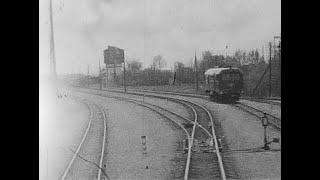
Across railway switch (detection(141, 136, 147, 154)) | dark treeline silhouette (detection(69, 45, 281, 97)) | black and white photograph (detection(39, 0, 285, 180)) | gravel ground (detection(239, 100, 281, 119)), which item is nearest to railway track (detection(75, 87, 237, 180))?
black and white photograph (detection(39, 0, 285, 180))

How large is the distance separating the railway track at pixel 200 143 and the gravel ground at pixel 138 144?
3.2 inches

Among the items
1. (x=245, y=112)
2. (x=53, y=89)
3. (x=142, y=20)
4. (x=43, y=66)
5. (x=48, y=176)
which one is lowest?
(x=48, y=176)

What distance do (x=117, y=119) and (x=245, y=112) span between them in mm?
1171

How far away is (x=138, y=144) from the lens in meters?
3.11

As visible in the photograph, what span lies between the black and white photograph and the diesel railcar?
28mm

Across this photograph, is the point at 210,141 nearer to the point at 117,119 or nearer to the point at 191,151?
the point at 191,151

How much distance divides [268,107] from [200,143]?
719 mm

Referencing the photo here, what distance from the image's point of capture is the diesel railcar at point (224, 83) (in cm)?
328

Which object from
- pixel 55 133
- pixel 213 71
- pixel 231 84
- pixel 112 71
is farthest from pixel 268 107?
pixel 55 133

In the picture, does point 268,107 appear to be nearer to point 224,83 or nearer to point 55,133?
point 224,83

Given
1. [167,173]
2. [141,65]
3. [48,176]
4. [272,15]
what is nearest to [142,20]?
[141,65]

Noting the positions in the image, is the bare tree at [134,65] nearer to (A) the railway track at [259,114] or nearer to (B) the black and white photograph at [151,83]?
(B) the black and white photograph at [151,83]

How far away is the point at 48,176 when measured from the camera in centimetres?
293

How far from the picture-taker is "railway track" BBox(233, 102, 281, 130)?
10.2 ft
